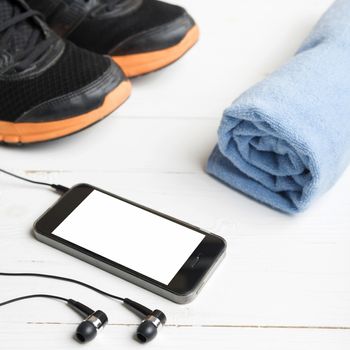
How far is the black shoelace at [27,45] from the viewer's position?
0.75 meters

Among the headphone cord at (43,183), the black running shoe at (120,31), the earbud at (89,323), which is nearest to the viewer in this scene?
the earbud at (89,323)

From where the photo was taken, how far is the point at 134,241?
63 centimetres

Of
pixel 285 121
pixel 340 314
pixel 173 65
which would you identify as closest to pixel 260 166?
pixel 285 121

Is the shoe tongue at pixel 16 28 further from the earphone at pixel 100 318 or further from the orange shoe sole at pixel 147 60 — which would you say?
the earphone at pixel 100 318

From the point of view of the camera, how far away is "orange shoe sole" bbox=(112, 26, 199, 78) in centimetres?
85

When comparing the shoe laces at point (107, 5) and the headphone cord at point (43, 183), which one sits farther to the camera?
the shoe laces at point (107, 5)

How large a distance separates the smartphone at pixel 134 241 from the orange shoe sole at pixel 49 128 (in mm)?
90

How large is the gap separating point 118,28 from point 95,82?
0.14m

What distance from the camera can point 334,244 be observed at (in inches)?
25.7

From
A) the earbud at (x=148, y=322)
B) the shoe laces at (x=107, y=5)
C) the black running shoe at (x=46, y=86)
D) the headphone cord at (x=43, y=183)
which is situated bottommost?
the headphone cord at (x=43, y=183)

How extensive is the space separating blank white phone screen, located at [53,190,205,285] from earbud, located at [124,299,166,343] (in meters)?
0.03

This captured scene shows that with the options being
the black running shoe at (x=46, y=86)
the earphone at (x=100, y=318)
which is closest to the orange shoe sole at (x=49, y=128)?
the black running shoe at (x=46, y=86)

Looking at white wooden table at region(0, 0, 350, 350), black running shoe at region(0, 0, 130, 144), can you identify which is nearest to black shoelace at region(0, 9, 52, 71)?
black running shoe at region(0, 0, 130, 144)

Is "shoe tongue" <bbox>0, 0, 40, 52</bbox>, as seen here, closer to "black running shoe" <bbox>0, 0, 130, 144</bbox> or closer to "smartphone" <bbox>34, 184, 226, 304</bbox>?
"black running shoe" <bbox>0, 0, 130, 144</bbox>
